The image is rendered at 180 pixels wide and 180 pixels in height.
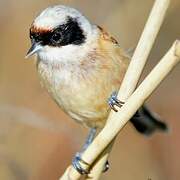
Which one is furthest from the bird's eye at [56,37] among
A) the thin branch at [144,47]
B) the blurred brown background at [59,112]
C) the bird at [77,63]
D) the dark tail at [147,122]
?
the dark tail at [147,122]

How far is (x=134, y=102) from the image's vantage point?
7.87ft

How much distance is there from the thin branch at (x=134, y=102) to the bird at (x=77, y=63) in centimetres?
68

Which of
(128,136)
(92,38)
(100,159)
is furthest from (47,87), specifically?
(128,136)

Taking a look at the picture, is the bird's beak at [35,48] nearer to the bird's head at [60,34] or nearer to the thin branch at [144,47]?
the bird's head at [60,34]

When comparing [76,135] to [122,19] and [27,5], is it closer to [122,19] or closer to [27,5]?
[122,19]

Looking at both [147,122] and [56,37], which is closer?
[56,37]

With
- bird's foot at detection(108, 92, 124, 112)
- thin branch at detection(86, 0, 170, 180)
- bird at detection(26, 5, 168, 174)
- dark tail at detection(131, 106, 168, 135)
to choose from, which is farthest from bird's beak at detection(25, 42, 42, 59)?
dark tail at detection(131, 106, 168, 135)

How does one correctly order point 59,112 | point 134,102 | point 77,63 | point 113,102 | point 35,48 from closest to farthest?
1. point 134,102
2. point 113,102
3. point 35,48
4. point 77,63
5. point 59,112

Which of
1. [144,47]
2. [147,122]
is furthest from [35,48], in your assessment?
[147,122]

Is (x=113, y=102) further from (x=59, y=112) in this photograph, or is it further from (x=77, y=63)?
(x=59, y=112)

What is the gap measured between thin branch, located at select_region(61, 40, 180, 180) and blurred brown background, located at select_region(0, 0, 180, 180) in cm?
99

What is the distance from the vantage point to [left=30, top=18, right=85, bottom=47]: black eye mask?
3180 mm

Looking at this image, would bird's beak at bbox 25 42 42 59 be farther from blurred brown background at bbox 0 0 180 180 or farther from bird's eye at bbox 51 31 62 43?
blurred brown background at bbox 0 0 180 180

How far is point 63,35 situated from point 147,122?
107 centimetres
